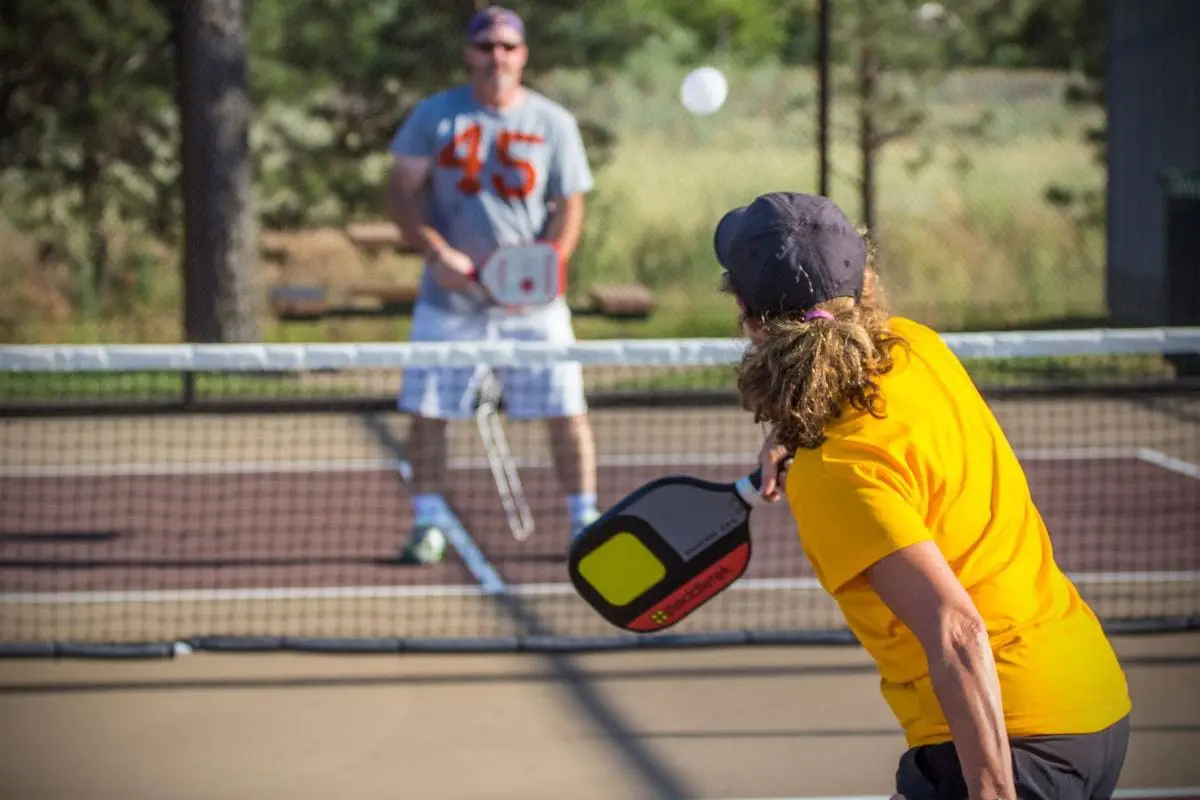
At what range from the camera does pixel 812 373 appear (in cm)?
237

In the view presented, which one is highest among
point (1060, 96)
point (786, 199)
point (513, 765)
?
point (1060, 96)

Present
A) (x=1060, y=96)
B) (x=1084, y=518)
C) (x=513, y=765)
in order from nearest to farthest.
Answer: (x=513, y=765), (x=1084, y=518), (x=1060, y=96)

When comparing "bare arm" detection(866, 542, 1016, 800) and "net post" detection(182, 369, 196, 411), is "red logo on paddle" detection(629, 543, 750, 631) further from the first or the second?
"net post" detection(182, 369, 196, 411)

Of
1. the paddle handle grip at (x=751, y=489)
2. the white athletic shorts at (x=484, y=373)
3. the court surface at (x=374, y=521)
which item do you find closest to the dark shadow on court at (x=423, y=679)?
the court surface at (x=374, y=521)

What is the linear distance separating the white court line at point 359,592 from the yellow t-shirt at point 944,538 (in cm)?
402

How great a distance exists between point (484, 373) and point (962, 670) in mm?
4666

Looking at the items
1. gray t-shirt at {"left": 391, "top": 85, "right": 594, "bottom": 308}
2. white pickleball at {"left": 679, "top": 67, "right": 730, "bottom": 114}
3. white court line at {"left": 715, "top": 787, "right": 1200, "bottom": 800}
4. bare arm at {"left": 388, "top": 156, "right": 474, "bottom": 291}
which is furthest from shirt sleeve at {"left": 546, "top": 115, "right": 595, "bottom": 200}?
white pickleball at {"left": 679, "top": 67, "right": 730, "bottom": 114}

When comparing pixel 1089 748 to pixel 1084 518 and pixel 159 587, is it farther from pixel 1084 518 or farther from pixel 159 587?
pixel 1084 518

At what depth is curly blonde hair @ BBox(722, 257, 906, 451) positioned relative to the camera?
2.37 m

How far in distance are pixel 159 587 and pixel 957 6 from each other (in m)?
8.67

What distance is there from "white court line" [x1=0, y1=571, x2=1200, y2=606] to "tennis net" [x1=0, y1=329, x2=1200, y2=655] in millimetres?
15

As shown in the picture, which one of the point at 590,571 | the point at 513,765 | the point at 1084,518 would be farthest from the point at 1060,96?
the point at 590,571

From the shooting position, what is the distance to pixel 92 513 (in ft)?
26.6

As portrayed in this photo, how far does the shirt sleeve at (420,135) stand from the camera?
22.4 feet
